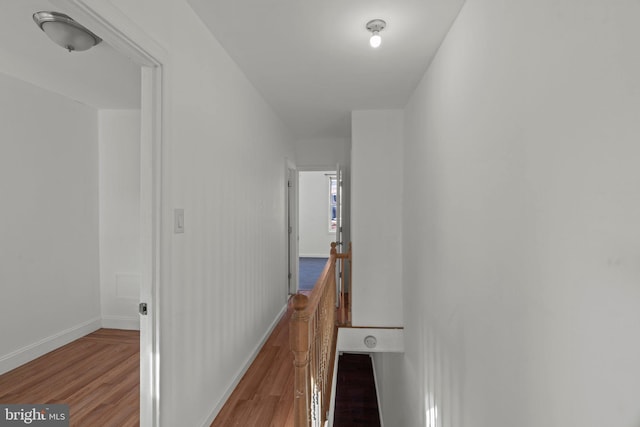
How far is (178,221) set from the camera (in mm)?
1708

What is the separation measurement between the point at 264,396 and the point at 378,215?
7.31ft

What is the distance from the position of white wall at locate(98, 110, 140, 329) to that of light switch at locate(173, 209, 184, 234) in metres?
2.48

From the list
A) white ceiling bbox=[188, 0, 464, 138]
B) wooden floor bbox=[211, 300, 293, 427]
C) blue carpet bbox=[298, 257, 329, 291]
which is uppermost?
white ceiling bbox=[188, 0, 464, 138]

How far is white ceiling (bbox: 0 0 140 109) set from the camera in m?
1.94

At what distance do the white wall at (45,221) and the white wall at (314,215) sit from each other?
6.22 m

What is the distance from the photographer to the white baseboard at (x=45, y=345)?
2783mm

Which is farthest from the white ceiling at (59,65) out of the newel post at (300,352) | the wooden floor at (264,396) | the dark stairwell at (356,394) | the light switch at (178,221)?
the dark stairwell at (356,394)

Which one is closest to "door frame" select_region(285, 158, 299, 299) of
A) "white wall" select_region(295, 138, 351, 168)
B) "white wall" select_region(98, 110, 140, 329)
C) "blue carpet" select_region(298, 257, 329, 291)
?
"white wall" select_region(295, 138, 351, 168)

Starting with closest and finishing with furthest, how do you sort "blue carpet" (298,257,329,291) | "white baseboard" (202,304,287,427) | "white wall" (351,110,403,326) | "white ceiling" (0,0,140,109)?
"white ceiling" (0,0,140,109), "white baseboard" (202,304,287,427), "white wall" (351,110,403,326), "blue carpet" (298,257,329,291)

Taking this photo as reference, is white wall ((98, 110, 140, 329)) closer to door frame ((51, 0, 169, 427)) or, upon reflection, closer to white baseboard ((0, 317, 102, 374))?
white baseboard ((0, 317, 102, 374))

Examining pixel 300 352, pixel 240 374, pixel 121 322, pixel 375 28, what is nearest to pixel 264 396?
pixel 240 374

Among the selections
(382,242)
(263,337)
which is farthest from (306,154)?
(263,337)

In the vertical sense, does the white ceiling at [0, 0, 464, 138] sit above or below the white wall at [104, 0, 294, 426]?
above

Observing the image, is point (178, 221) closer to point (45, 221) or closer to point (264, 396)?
point (264, 396)
